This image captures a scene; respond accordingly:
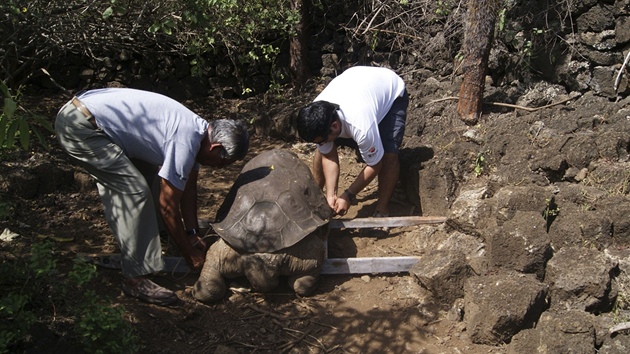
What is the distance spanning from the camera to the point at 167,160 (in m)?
3.81

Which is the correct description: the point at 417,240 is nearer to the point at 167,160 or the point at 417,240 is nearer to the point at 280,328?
the point at 280,328

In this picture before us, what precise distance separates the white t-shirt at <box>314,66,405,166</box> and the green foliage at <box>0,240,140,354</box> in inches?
84.9

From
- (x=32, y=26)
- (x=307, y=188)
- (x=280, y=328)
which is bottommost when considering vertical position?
(x=280, y=328)

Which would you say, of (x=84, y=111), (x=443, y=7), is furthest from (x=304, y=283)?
(x=443, y=7)

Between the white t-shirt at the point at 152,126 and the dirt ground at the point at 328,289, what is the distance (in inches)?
37.1

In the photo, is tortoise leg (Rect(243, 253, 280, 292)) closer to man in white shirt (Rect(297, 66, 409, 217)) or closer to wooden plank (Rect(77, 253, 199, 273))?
wooden plank (Rect(77, 253, 199, 273))

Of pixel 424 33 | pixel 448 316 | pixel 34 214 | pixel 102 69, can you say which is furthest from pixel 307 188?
pixel 102 69

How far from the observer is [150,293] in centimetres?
403

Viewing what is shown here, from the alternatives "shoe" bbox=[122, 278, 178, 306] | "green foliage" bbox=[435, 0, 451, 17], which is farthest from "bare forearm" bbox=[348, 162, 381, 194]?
"green foliage" bbox=[435, 0, 451, 17]

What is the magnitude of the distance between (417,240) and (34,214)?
3.27m

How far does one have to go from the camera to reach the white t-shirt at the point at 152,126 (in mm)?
3834

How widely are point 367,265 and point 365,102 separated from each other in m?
1.28

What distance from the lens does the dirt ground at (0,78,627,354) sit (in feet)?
12.6

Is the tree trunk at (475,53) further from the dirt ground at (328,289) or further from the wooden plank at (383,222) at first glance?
the wooden plank at (383,222)
